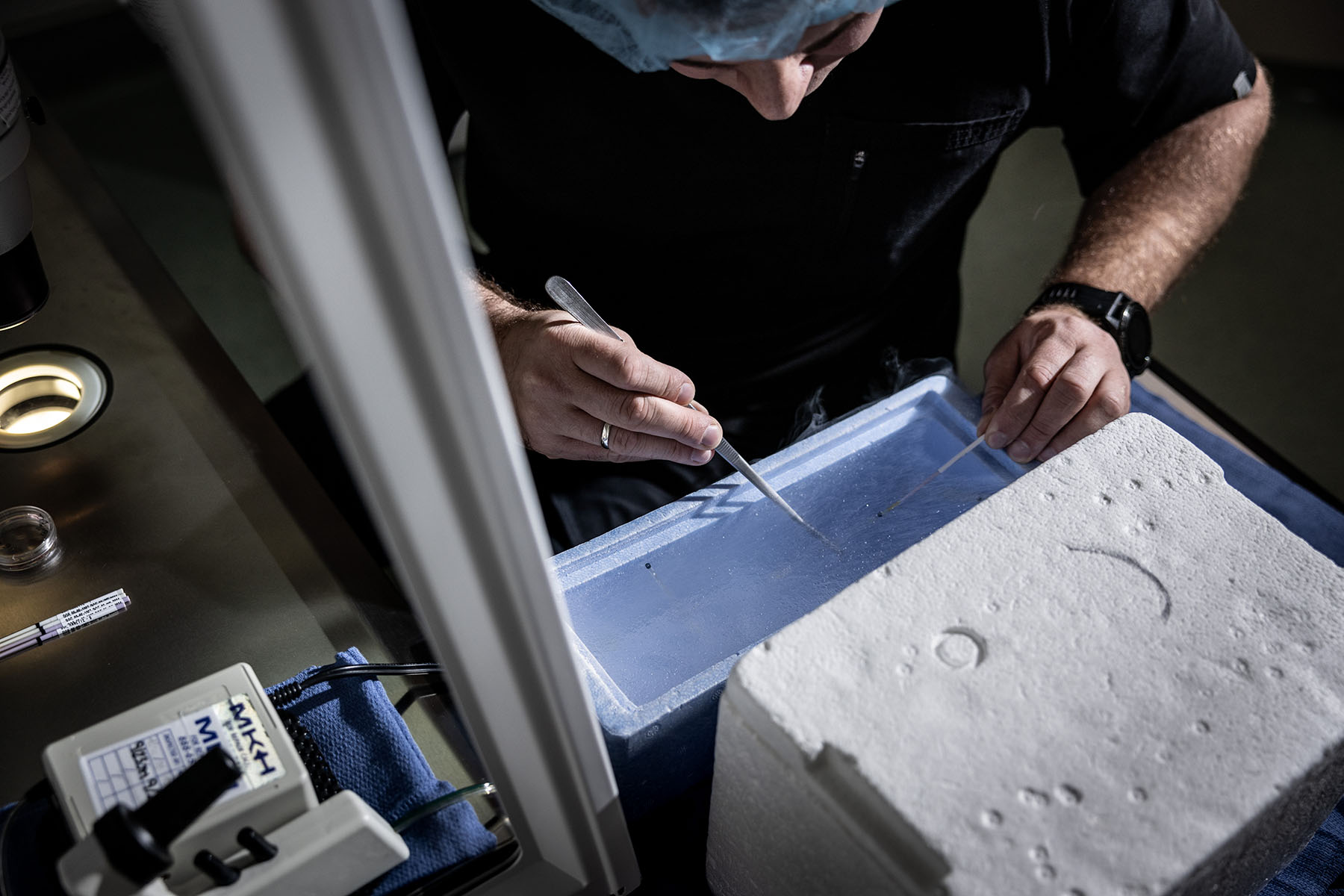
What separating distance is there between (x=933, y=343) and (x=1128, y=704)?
82cm

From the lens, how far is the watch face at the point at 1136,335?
1.00 meters

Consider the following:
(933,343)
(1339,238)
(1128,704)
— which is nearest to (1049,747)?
(1128,704)

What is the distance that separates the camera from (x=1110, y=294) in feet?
3.34

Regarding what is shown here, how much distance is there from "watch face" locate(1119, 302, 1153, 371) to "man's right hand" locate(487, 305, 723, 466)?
0.49 metres

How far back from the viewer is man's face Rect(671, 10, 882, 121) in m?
0.69

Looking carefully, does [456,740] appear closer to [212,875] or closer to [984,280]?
[212,875]

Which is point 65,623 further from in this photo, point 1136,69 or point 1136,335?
point 1136,69

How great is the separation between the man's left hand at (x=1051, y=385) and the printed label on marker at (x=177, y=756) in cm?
63

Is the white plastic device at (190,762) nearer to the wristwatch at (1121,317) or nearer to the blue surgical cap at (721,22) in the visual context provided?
the blue surgical cap at (721,22)

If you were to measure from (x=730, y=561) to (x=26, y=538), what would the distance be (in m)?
0.58

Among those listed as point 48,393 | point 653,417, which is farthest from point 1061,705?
point 48,393

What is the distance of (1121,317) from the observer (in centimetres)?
100

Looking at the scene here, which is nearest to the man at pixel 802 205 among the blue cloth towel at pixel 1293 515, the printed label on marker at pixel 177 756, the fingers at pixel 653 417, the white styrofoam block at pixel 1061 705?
the fingers at pixel 653 417

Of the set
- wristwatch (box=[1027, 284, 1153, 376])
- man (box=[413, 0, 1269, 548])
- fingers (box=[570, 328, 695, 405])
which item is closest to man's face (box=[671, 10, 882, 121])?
man (box=[413, 0, 1269, 548])
